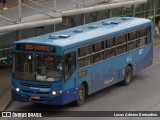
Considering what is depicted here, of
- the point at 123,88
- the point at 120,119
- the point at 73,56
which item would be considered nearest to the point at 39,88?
the point at 73,56

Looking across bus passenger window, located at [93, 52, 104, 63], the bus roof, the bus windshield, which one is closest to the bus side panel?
the bus roof

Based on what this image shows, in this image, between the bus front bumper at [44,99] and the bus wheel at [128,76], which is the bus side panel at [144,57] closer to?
the bus wheel at [128,76]

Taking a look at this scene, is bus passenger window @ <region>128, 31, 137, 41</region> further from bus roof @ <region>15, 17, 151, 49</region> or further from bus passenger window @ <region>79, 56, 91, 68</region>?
bus passenger window @ <region>79, 56, 91, 68</region>

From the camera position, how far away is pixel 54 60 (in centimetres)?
1845

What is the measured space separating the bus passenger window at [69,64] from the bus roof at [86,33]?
38 cm

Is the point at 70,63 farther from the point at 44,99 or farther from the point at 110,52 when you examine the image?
the point at 110,52

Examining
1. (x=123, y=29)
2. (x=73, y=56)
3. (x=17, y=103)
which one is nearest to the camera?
(x=73, y=56)

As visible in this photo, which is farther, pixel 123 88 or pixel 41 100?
pixel 123 88

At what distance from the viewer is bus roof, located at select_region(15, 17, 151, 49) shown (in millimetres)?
18969

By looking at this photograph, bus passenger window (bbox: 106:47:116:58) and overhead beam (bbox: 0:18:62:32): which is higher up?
overhead beam (bbox: 0:18:62:32)

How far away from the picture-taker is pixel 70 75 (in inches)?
744

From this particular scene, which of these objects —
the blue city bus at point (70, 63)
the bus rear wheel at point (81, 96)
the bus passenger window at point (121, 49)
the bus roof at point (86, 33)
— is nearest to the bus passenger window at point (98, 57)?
the blue city bus at point (70, 63)

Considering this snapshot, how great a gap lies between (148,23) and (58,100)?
9.08 m

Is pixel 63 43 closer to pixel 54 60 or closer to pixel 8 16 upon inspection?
pixel 54 60
